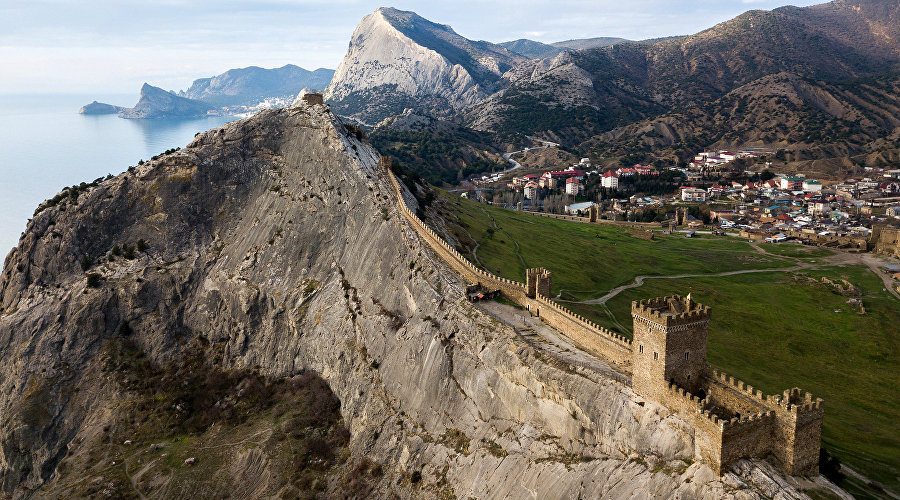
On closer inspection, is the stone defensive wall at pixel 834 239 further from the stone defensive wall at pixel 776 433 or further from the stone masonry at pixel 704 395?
the stone defensive wall at pixel 776 433

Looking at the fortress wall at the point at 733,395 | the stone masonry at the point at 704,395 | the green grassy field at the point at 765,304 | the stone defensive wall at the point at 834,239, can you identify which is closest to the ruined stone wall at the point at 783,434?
the stone masonry at the point at 704,395

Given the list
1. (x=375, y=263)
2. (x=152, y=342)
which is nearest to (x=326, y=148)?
(x=375, y=263)

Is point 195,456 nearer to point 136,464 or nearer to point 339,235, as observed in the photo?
point 136,464

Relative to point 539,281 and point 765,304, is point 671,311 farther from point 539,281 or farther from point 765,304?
point 765,304

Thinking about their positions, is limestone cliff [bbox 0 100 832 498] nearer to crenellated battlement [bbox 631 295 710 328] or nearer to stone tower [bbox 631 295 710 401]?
stone tower [bbox 631 295 710 401]

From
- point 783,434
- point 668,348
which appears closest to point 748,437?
point 783,434

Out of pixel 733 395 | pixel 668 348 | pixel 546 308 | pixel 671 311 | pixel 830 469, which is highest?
pixel 671 311

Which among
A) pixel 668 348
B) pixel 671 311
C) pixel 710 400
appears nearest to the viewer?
pixel 668 348
